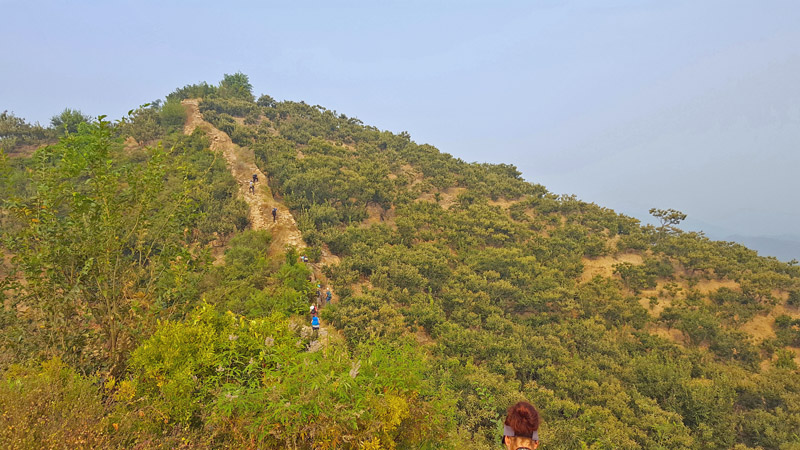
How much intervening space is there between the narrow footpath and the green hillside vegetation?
845mm

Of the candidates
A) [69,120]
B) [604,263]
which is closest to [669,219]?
[604,263]

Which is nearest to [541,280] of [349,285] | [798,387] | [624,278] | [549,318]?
[549,318]

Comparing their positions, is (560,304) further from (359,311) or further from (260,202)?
(260,202)

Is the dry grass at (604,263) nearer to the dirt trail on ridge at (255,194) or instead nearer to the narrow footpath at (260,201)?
the narrow footpath at (260,201)

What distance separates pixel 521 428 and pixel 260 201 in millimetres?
24645

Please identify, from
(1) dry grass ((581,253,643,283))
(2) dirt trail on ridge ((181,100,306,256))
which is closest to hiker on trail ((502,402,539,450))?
(2) dirt trail on ridge ((181,100,306,256))

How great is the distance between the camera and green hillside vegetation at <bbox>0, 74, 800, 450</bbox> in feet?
16.1

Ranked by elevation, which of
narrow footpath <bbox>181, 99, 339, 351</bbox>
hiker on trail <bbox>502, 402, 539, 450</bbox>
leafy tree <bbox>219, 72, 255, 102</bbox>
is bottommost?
hiker on trail <bbox>502, 402, 539, 450</bbox>

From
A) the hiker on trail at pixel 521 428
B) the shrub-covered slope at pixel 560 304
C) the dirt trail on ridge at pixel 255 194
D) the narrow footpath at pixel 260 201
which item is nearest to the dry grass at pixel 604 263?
the shrub-covered slope at pixel 560 304

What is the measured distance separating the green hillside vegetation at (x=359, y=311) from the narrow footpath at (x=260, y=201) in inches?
33.3

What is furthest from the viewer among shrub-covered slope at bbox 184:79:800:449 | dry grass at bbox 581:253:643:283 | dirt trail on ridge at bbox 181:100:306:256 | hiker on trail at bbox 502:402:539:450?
dry grass at bbox 581:253:643:283

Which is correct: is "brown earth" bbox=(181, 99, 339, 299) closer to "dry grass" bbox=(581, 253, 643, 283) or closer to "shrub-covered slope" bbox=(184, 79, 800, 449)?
"shrub-covered slope" bbox=(184, 79, 800, 449)

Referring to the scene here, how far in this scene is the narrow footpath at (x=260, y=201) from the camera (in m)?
20.8

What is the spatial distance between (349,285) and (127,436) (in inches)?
551
